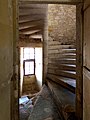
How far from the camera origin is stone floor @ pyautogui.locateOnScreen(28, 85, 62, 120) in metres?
2.99

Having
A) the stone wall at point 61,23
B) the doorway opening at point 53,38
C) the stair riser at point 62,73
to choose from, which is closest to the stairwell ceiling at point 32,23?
the doorway opening at point 53,38

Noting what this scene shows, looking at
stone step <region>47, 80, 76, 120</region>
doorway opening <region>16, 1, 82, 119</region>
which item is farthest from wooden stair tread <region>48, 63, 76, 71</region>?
stone step <region>47, 80, 76, 120</region>

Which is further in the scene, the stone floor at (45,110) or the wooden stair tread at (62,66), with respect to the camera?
the wooden stair tread at (62,66)

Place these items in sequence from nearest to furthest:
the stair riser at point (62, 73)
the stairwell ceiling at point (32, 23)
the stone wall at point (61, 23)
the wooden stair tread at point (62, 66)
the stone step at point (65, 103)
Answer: the stone step at point (65, 103), the stair riser at point (62, 73), the wooden stair tread at point (62, 66), the stairwell ceiling at point (32, 23), the stone wall at point (61, 23)

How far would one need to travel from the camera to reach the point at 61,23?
21.2 feet

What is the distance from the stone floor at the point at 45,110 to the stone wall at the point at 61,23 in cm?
255

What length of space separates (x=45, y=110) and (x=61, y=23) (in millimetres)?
3846

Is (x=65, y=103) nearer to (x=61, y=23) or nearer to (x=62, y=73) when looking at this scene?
(x=62, y=73)

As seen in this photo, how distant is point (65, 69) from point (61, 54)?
735 mm

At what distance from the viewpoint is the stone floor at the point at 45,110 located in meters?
2.99

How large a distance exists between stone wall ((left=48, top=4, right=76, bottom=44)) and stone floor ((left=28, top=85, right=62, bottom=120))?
2.55 meters

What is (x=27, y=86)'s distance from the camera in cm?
919

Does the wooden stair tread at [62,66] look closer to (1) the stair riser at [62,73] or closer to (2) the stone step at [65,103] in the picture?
(1) the stair riser at [62,73]

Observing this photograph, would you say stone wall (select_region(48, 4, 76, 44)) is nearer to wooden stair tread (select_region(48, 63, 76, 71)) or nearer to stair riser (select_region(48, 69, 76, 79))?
wooden stair tread (select_region(48, 63, 76, 71))
